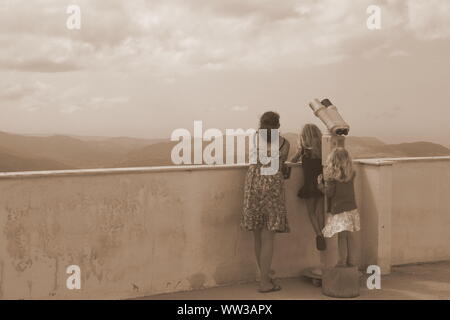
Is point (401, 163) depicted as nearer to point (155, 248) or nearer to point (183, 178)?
point (183, 178)

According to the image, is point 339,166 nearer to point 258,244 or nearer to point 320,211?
point 320,211

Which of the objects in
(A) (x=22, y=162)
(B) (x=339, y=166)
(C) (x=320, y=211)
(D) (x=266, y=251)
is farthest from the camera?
(A) (x=22, y=162)

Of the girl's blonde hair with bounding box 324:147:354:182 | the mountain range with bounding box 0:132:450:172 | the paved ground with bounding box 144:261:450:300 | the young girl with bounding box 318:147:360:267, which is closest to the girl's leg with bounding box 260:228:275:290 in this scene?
the paved ground with bounding box 144:261:450:300

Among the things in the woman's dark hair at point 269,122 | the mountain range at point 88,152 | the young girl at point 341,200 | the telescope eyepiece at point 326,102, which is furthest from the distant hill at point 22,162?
the young girl at point 341,200

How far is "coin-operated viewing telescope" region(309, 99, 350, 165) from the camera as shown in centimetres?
527

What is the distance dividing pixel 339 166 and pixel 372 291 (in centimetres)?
141

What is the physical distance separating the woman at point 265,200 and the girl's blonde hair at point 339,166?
17.7 inches

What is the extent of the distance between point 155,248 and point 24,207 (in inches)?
52.3

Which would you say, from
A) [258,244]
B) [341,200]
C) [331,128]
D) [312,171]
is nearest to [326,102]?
[331,128]

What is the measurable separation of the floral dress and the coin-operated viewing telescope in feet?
1.43

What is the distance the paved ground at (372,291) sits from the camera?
517 cm

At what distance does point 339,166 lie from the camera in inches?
201

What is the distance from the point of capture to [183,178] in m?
5.26
